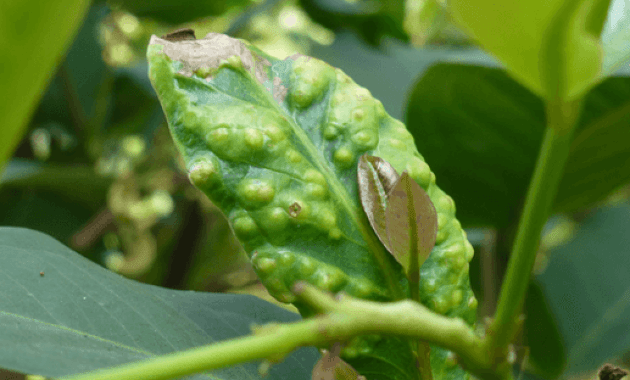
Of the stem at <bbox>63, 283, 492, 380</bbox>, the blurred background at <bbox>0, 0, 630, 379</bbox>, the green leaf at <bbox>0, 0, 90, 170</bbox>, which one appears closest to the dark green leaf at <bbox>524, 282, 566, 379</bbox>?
the blurred background at <bbox>0, 0, 630, 379</bbox>

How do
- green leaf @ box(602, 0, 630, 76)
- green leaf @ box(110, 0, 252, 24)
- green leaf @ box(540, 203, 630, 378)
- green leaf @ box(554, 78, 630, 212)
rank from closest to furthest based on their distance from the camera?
green leaf @ box(602, 0, 630, 76) < green leaf @ box(554, 78, 630, 212) < green leaf @ box(540, 203, 630, 378) < green leaf @ box(110, 0, 252, 24)

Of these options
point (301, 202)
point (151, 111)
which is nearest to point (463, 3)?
point (301, 202)

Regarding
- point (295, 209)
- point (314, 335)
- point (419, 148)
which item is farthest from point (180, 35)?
point (419, 148)

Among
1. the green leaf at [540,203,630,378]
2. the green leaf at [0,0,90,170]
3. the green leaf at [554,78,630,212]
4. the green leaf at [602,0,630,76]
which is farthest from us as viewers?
the green leaf at [540,203,630,378]

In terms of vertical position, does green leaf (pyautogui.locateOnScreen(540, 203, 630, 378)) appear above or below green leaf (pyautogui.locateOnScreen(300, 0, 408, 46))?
below

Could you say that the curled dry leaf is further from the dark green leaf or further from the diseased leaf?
the dark green leaf

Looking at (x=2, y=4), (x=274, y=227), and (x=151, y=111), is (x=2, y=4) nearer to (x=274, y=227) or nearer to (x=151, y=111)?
(x=274, y=227)
